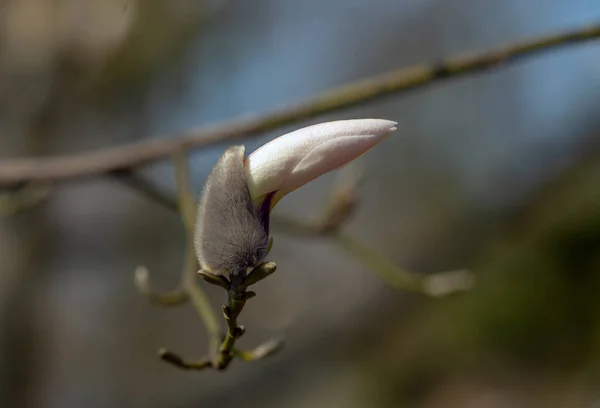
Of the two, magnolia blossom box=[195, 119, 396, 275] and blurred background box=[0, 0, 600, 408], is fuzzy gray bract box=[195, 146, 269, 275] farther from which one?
blurred background box=[0, 0, 600, 408]

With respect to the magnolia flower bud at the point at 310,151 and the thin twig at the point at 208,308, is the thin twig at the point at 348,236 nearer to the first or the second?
the thin twig at the point at 208,308

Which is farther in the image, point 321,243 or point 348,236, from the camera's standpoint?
point 321,243

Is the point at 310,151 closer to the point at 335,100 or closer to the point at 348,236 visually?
the point at 335,100

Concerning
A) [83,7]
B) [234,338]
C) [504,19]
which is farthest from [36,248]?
[504,19]

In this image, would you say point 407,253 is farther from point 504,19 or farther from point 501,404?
point 504,19

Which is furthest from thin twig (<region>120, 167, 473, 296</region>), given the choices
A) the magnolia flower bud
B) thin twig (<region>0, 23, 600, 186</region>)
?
the magnolia flower bud

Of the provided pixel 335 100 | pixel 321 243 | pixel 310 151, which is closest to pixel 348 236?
pixel 335 100

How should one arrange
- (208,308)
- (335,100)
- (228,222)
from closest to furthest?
(228,222), (208,308), (335,100)
